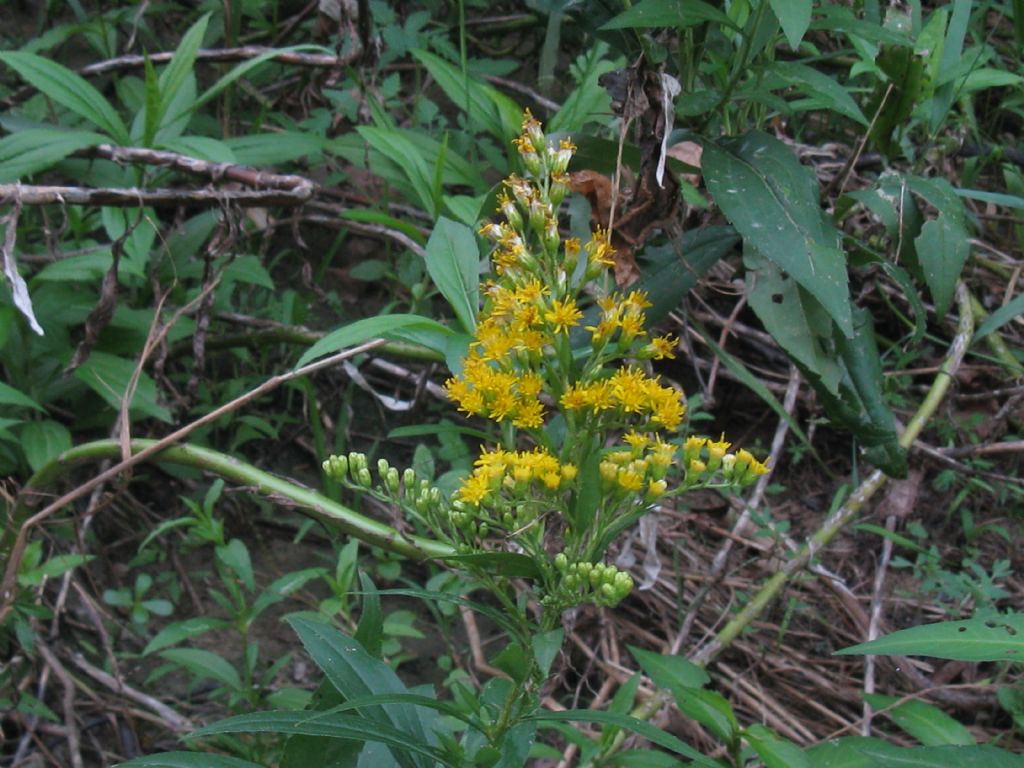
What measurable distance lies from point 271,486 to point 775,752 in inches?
43.5

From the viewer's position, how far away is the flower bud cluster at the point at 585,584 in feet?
4.17

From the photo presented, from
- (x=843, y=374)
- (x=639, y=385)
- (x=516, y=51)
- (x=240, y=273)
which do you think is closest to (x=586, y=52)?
(x=516, y=51)

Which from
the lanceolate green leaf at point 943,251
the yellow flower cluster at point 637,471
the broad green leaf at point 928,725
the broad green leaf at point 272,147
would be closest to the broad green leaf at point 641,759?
the broad green leaf at point 928,725

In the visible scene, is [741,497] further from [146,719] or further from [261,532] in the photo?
[146,719]

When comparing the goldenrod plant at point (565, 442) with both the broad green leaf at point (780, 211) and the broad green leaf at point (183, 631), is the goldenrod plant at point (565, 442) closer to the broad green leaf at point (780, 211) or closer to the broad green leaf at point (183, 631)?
the broad green leaf at point (780, 211)

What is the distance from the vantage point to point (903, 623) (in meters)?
2.56

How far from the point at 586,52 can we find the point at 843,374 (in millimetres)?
1617

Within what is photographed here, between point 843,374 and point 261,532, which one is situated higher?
point 843,374

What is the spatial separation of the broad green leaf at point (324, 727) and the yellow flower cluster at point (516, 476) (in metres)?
0.30

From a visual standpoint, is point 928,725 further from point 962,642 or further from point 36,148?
point 36,148

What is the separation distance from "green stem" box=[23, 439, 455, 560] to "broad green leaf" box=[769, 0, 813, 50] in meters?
1.06

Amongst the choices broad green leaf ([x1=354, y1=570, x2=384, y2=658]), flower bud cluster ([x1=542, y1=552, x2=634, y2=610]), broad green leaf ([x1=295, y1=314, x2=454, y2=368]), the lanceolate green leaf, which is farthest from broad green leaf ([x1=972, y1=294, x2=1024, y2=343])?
broad green leaf ([x1=354, y1=570, x2=384, y2=658])

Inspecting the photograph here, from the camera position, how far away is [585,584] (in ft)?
4.25

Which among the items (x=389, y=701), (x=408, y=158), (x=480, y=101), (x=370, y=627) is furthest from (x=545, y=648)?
(x=480, y=101)
